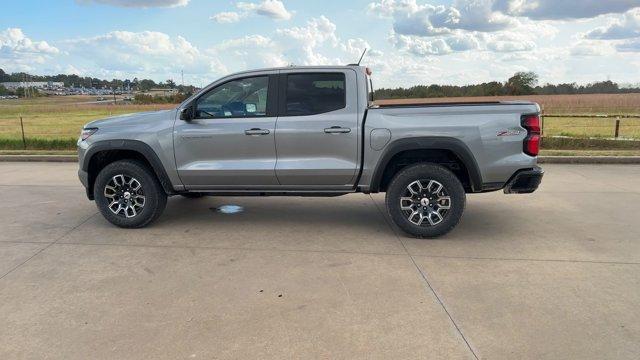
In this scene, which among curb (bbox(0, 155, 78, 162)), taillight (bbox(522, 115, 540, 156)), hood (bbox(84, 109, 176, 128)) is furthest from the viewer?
curb (bbox(0, 155, 78, 162))

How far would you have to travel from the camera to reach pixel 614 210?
6.47 metres

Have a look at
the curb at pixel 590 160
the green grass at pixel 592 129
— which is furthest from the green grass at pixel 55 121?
the green grass at pixel 592 129

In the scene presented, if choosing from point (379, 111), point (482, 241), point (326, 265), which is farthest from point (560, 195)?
point (326, 265)

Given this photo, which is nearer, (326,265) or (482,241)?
(326,265)

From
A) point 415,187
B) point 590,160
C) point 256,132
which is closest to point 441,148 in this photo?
point 415,187

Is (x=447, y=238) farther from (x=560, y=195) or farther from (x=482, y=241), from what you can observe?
(x=560, y=195)

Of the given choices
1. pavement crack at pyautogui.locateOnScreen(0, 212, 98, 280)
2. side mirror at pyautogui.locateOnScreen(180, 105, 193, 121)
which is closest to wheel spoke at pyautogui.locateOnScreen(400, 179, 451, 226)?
side mirror at pyautogui.locateOnScreen(180, 105, 193, 121)

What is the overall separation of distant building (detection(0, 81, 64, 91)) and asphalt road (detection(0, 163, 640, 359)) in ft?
446

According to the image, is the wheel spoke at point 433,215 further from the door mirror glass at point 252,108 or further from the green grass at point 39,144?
the green grass at point 39,144

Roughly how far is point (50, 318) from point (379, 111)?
140 inches

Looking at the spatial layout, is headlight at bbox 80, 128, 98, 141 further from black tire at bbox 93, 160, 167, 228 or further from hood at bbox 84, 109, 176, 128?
black tire at bbox 93, 160, 167, 228

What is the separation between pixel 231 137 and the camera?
5523mm

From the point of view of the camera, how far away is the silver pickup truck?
5.12 m

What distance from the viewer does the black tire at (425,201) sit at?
→ 523cm
